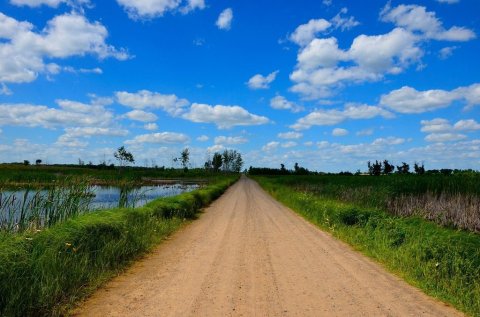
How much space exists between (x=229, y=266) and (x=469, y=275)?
16.8 ft

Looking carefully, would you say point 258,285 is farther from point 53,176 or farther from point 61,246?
point 53,176

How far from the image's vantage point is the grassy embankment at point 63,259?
5916 millimetres

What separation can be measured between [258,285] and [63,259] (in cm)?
377

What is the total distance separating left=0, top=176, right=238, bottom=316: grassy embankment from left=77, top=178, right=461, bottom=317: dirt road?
432mm

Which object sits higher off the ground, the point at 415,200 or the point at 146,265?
the point at 415,200

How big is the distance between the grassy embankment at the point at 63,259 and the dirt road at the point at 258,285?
0.43 metres

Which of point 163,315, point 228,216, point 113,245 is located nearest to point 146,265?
point 113,245

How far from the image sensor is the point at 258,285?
8008 millimetres

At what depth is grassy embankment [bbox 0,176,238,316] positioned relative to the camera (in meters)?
5.92

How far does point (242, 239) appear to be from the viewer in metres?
13.7

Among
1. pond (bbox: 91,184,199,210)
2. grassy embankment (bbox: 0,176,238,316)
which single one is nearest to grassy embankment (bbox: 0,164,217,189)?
pond (bbox: 91,184,199,210)

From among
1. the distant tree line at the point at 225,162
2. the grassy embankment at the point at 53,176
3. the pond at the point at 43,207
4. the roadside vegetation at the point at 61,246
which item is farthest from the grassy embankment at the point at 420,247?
the distant tree line at the point at 225,162

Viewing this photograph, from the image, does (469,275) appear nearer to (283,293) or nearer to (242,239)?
(283,293)

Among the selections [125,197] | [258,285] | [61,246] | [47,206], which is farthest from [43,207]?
[125,197]
